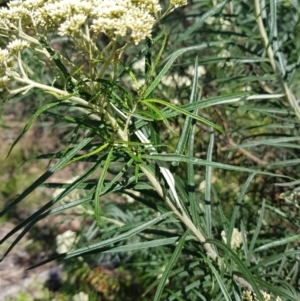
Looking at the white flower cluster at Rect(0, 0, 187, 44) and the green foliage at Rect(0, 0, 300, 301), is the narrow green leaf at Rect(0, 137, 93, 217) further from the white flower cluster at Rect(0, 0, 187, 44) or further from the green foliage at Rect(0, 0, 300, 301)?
the white flower cluster at Rect(0, 0, 187, 44)

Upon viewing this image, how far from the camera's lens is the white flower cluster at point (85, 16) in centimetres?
84

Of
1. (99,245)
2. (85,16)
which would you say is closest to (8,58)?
(85,16)

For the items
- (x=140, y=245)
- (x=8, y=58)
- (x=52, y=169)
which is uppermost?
(x=8, y=58)

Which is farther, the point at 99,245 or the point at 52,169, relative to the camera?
the point at 99,245

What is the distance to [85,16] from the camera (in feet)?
2.76

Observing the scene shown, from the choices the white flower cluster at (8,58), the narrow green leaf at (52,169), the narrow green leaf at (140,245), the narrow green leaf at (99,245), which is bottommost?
the narrow green leaf at (140,245)

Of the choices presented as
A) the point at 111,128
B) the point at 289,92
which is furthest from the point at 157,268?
the point at 111,128

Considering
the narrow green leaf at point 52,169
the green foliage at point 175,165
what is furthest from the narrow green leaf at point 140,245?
Result: the narrow green leaf at point 52,169

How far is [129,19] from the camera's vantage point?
85cm

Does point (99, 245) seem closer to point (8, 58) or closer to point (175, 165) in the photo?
point (175, 165)

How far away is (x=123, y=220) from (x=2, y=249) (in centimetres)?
165

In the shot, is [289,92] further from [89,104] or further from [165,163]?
[89,104]

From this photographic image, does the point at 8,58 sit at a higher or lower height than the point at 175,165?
higher

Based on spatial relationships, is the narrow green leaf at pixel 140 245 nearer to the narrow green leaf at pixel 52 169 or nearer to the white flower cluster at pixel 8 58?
the narrow green leaf at pixel 52 169
